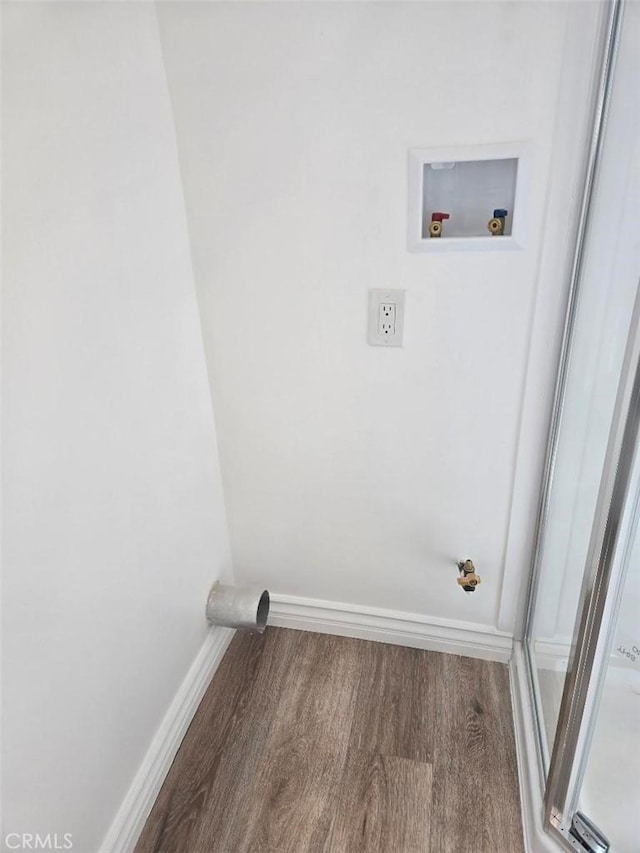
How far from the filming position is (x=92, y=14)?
37.5 inches

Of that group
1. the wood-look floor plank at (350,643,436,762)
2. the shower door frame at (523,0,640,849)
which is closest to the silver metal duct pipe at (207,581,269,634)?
the wood-look floor plank at (350,643,436,762)

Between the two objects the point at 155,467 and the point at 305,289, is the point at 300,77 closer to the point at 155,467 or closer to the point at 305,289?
the point at 305,289

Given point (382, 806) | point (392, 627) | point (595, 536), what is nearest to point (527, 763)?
point (382, 806)

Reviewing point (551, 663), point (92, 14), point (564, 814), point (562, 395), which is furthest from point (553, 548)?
point (92, 14)

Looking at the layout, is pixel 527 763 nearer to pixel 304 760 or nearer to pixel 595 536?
pixel 304 760

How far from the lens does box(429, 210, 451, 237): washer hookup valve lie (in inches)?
47.3

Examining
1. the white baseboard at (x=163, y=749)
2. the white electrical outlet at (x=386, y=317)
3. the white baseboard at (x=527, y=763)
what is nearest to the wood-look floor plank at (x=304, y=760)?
the white baseboard at (x=163, y=749)

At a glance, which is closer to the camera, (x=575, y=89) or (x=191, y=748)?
(x=575, y=89)

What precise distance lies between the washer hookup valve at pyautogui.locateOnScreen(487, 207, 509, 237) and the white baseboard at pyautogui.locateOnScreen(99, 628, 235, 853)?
1303 millimetres

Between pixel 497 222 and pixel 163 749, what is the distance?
143 cm

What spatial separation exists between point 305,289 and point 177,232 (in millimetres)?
319

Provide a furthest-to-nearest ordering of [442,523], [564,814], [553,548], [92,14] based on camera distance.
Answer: [442,523]
[553,548]
[564,814]
[92,14]

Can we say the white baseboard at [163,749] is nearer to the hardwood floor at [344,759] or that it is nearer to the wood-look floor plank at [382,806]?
the hardwood floor at [344,759]

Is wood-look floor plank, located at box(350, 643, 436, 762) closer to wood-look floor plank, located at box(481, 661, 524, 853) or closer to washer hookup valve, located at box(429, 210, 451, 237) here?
wood-look floor plank, located at box(481, 661, 524, 853)
